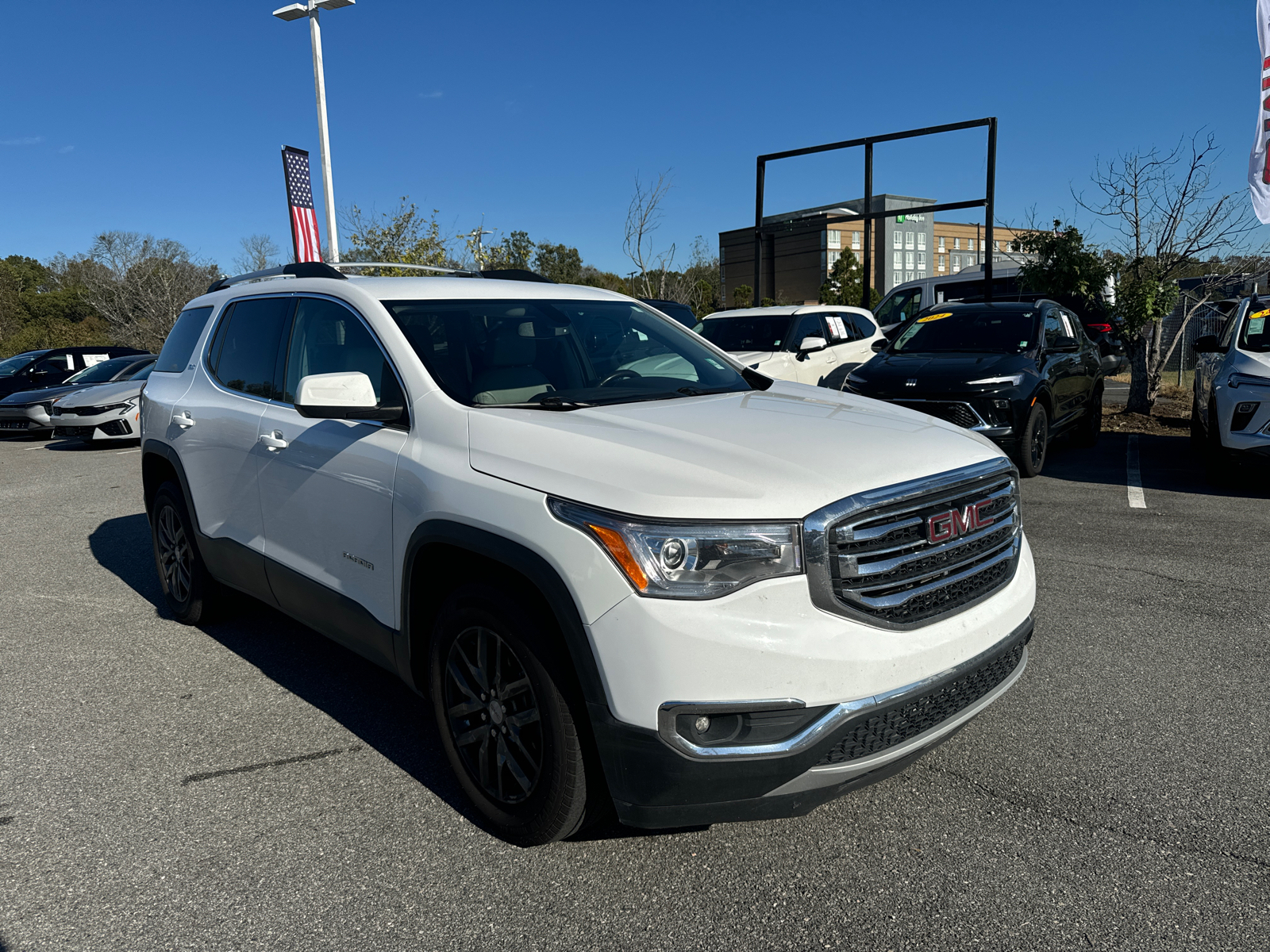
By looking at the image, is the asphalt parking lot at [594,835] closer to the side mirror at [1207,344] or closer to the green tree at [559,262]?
the side mirror at [1207,344]

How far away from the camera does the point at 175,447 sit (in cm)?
485

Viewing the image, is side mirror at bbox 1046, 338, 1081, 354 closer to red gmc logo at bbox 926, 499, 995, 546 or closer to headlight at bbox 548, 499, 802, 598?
red gmc logo at bbox 926, 499, 995, 546

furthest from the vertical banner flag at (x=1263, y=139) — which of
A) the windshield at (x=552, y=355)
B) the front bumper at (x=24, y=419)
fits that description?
the front bumper at (x=24, y=419)

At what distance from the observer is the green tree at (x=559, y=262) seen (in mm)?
65812

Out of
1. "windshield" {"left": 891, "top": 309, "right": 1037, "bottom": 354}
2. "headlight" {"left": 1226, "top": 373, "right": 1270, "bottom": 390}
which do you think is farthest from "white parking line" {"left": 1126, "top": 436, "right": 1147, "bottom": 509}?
"windshield" {"left": 891, "top": 309, "right": 1037, "bottom": 354}

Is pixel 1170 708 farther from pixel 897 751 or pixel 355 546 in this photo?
pixel 355 546

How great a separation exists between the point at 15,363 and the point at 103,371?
485 centimetres

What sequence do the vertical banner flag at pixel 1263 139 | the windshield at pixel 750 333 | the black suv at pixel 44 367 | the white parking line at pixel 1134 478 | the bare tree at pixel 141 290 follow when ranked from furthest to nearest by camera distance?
the bare tree at pixel 141 290
the black suv at pixel 44 367
the vertical banner flag at pixel 1263 139
the windshield at pixel 750 333
the white parking line at pixel 1134 478

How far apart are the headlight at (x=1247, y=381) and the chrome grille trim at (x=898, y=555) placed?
245 inches

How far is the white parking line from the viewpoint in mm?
7777

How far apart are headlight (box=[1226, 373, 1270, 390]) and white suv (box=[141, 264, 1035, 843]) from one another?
18.6ft

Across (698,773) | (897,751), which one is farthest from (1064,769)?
(698,773)

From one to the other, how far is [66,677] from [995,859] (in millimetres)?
4159

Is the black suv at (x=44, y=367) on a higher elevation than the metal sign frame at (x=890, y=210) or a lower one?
lower
